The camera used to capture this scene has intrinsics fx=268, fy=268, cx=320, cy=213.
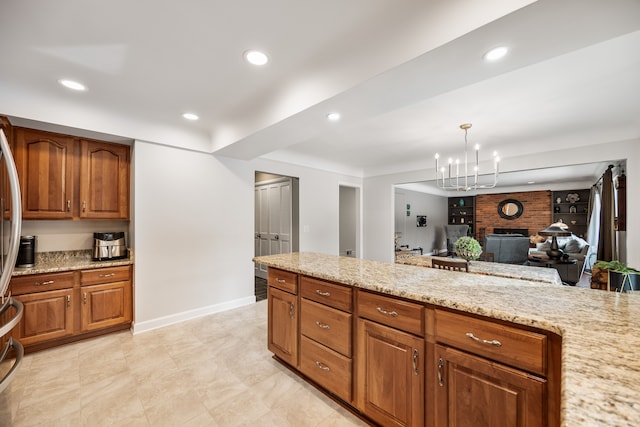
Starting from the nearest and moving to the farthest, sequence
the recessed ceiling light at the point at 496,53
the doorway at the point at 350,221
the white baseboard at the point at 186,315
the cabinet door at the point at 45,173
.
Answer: the recessed ceiling light at the point at 496,53
the cabinet door at the point at 45,173
the white baseboard at the point at 186,315
the doorway at the point at 350,221

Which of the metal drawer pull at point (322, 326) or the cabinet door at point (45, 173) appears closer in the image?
the metal drawer pull at point (322, 326)

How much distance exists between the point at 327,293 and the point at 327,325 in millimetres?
221

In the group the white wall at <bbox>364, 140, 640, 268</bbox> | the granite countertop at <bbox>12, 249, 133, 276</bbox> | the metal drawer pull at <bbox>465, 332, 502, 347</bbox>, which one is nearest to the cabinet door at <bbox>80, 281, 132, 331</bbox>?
the granite countertop at <bbox>12, 249, 133, 276</bbox>

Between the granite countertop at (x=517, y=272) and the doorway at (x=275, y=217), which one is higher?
the doorway at (x=275, y=217)

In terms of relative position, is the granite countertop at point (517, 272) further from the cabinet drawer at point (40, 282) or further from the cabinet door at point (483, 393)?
the cabinet drawer at point (40, 282)

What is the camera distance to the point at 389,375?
58.6 inches

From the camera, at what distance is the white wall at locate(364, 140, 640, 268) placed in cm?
316

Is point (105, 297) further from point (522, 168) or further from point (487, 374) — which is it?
point (522, 168)

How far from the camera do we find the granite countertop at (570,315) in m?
0.54

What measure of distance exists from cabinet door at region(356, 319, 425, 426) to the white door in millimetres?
3396

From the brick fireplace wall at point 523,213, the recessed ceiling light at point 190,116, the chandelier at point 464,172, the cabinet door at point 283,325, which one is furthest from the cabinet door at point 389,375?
the brick fireplace wall at point 523,213

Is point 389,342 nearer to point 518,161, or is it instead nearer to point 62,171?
point 62,171

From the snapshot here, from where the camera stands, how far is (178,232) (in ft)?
10.8

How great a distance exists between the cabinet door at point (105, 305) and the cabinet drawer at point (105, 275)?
0.15ft
